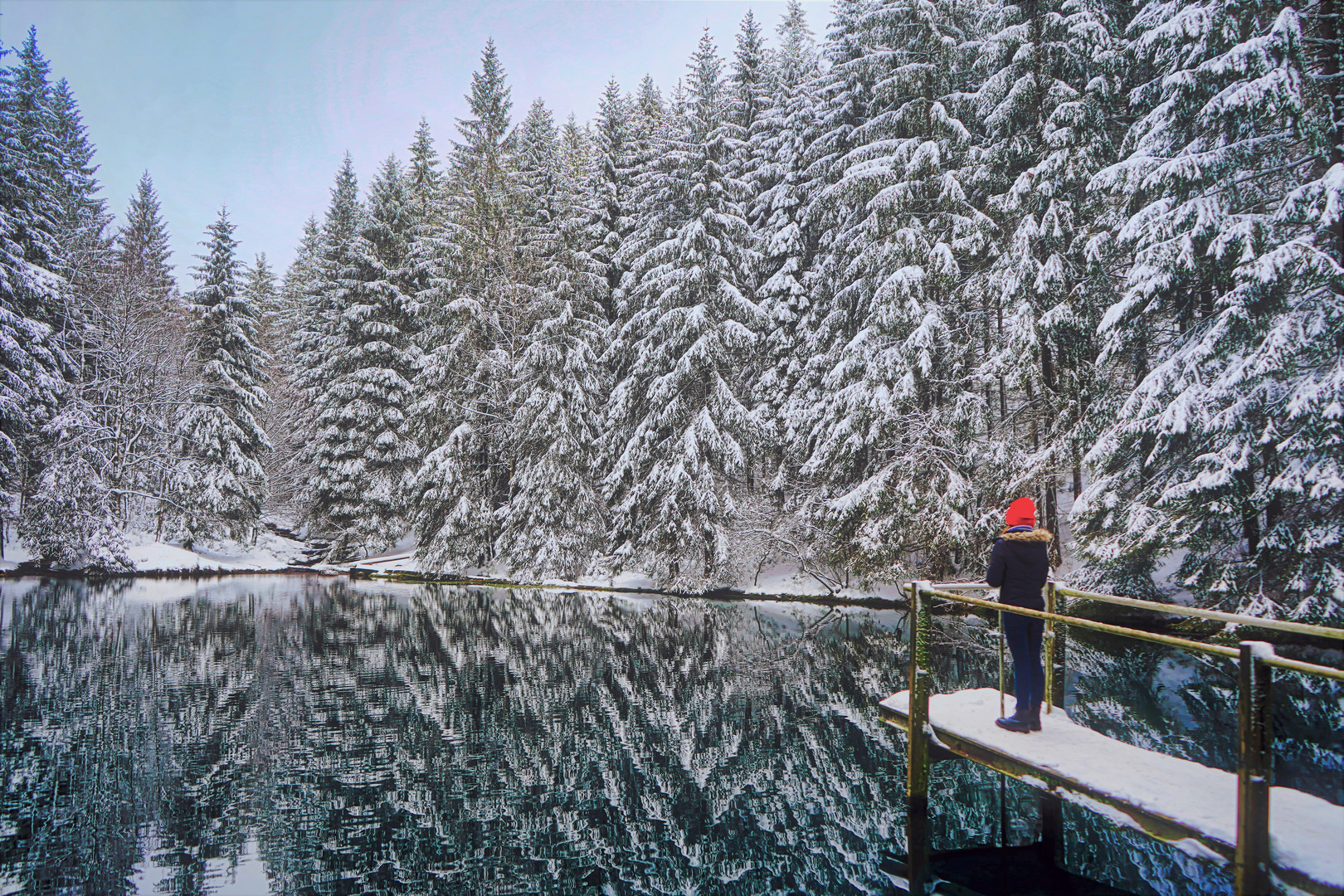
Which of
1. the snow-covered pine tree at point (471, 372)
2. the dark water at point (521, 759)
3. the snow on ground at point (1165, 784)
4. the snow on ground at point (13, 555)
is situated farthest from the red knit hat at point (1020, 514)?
the snow on ground at point (13, 555)

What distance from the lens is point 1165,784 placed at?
230 inches

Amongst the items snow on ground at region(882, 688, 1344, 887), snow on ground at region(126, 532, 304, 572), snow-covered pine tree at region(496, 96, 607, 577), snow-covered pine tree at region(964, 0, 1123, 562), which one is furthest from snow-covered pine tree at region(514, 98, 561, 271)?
snow on ground at region(882, 688, 1344, 887)

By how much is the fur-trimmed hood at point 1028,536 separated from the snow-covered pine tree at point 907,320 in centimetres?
1178

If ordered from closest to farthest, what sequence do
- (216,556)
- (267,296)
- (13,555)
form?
(13,555)
(216,556)
(267,296)

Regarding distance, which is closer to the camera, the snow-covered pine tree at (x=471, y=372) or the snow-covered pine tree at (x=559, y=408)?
the snow-covered pine tree at (x=559, y=408)

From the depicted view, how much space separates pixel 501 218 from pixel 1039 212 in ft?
68.7

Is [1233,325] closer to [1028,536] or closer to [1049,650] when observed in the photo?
[1049,650]

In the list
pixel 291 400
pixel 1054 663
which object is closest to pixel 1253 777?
pixel 1054 663

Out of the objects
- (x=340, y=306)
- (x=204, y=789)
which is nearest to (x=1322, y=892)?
(x=204, y=789)

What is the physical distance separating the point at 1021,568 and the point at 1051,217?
46.3 feet

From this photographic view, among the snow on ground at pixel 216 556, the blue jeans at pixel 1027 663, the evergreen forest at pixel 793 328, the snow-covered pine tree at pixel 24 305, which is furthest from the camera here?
the snow on ground at pixel 216 556

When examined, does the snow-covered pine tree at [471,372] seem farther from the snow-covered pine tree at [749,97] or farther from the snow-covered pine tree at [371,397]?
the snow-covered pine tree at [749,97]

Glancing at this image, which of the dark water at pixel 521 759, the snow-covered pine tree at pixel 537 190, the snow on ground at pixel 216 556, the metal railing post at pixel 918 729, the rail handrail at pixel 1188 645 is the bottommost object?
the snow on ground at pixel 216 556

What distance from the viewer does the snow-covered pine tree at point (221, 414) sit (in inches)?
1329
